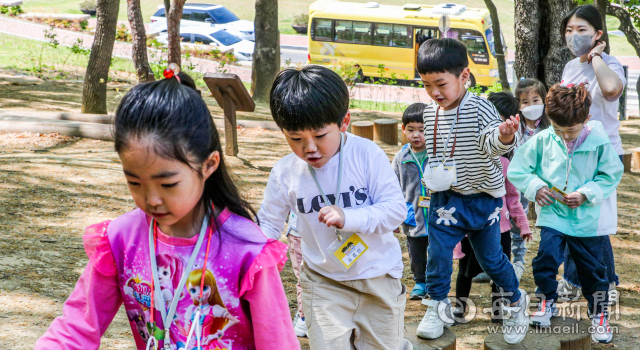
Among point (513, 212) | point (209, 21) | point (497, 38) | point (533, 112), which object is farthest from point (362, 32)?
point (513, 212)

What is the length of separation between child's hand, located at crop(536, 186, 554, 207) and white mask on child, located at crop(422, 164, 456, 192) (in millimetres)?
515

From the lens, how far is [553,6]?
5559 millimetres

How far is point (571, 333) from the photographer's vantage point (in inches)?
131

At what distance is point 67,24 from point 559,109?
21.4 meters

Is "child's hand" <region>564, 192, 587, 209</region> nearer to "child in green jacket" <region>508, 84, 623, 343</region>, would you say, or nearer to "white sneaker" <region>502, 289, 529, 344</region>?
"child in green jacket" <region>508, 84, 623, 343</region>

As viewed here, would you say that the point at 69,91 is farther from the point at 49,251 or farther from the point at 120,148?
the point at 120,148

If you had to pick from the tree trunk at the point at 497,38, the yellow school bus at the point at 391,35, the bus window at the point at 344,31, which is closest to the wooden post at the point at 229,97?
the tree trunk at the point at 497,38

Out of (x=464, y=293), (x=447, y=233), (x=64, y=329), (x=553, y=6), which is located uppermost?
(x=553, y=6)

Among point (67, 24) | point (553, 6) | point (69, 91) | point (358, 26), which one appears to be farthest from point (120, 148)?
point (67, 24)

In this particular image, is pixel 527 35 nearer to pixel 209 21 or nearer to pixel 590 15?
pixel 590 15

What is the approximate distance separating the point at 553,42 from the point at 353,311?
13.0ft

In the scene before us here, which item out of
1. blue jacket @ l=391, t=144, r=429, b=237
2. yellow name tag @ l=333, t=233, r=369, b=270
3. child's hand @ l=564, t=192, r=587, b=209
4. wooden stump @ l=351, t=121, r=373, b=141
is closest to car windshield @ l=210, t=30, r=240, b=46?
wooden stump @ l=351, t=121, r=373, b=141

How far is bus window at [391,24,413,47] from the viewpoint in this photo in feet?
64.4

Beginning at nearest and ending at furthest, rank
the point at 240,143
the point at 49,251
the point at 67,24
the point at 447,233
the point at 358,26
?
the point at 447,233 → the point at 49,251 → the point at 240,143 → the point at 358,26 → the point at 67,24
